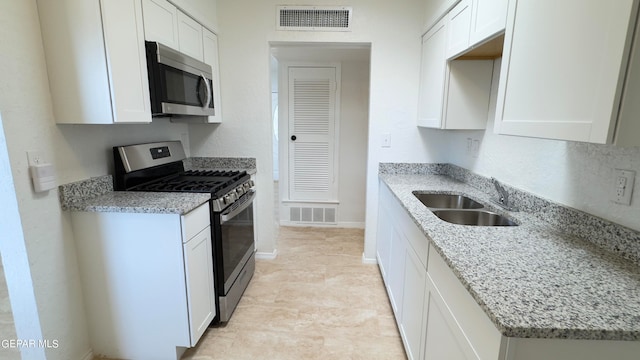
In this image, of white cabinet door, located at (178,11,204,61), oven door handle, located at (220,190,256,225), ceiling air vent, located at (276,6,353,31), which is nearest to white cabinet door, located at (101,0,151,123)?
white cabinet door, located at (178,11,204,61)

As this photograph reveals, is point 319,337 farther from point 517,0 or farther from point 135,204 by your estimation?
point 517,0

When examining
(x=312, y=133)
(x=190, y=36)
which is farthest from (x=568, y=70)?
(x=312, y=133)

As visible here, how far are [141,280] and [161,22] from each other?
1.61 meters

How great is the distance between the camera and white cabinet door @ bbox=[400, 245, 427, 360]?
1448 mm

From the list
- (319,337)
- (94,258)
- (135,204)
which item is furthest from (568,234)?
(94,258)

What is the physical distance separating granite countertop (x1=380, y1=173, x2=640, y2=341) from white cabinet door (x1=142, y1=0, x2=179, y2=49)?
192cm

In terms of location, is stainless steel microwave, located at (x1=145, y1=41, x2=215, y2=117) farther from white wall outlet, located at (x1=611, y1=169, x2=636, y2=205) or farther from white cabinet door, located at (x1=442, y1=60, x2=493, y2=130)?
white wall outlet, located at (x1=611, y1=169, x2=636, y2=205)

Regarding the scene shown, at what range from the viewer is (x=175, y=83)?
1.92 meters

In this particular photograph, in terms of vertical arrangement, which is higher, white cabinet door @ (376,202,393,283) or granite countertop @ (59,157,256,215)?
granite countertop @ (59,157,256,215)

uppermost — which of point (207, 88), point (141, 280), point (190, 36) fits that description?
point (190, 36)

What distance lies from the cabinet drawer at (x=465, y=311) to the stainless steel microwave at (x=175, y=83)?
1.77 m

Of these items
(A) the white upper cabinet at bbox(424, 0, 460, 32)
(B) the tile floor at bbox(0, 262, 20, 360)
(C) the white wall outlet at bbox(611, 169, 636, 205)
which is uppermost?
(A) the white upper cabinet at bbox(424, 0, 460, 32)

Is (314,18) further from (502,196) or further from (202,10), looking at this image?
(502,196)

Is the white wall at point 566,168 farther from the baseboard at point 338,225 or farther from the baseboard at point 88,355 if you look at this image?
the baseboard at point 88,355
